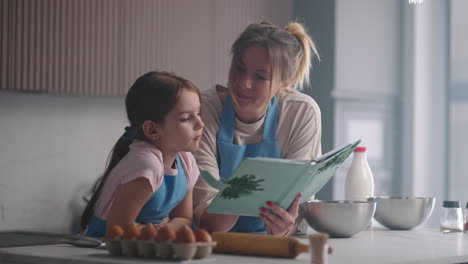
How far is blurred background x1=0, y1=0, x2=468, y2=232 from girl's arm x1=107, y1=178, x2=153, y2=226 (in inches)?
53.1

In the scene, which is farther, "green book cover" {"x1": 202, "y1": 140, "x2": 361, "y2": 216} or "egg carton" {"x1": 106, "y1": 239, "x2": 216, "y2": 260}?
"green book cover" {"x1": 202, "y1": 140, "x2": 361, "y2": 216}

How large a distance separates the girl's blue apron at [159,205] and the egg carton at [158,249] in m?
0.48

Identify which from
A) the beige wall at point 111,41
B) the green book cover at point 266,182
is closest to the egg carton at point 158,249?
the green book cover at point 266,182

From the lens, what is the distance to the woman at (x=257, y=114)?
2184 millimetres

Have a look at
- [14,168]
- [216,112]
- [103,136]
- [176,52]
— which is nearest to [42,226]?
[14,168]

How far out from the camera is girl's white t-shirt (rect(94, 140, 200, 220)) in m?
1.69

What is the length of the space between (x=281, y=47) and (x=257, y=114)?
0.22 meters

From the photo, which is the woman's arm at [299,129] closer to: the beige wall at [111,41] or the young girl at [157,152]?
the young girl at [157,152]

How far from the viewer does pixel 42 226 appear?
3.14 meters

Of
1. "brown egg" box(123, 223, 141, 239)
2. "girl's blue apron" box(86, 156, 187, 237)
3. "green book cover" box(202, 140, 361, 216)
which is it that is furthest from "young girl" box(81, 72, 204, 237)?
"brown egg" box(123, 223, 141, 239)

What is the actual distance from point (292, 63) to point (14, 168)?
4.58 feet

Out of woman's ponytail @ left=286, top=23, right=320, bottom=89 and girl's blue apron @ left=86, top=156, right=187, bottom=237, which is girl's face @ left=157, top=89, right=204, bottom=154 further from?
woman's ponytail @ left=286, top=23, right=320, bottom=89

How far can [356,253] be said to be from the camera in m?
1.50

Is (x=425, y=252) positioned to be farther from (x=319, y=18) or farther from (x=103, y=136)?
(x=319, y=18)
